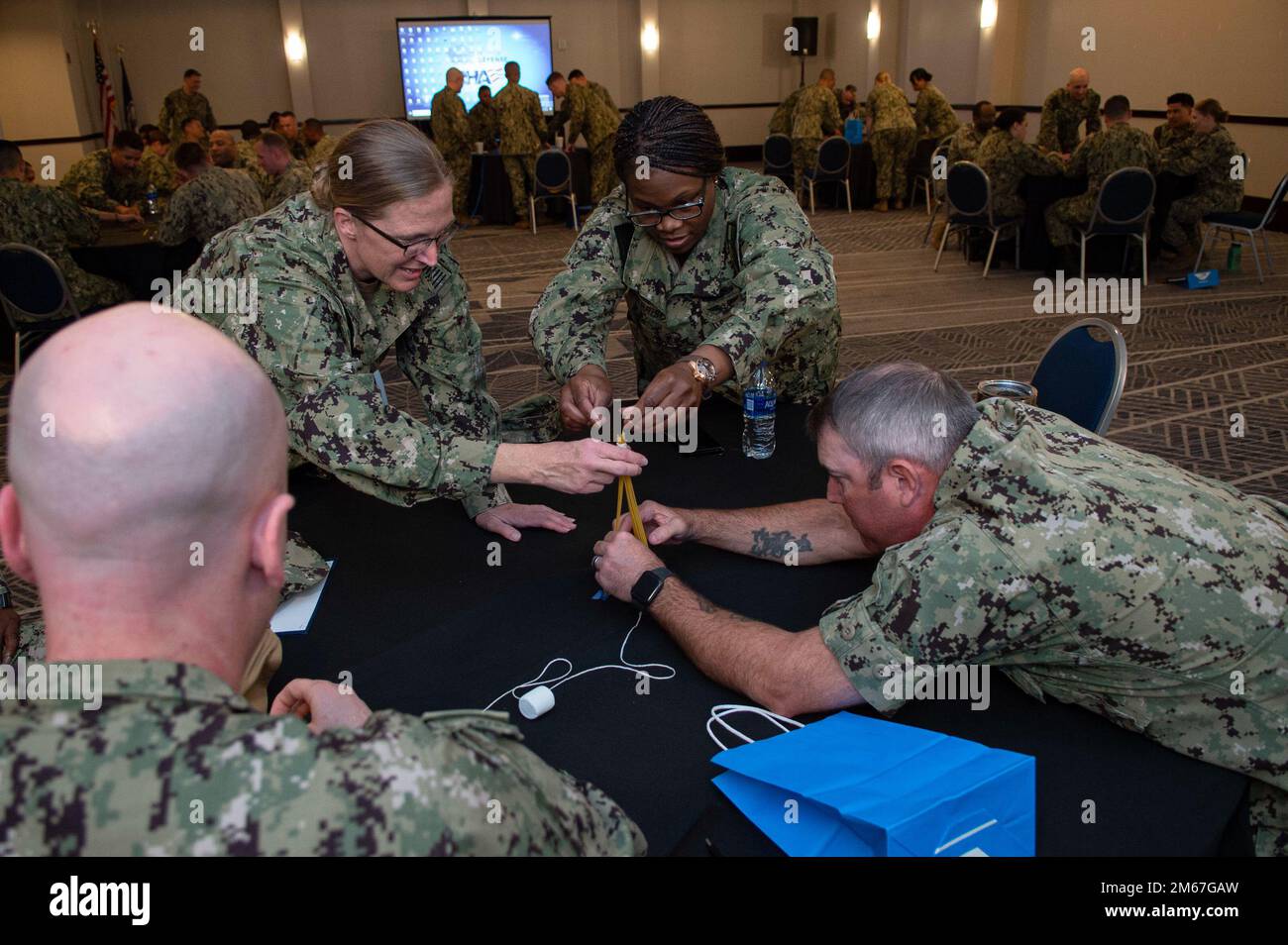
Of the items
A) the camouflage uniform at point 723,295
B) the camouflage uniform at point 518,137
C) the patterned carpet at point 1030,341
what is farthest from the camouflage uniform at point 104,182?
the camouflage uniform at point 723,295

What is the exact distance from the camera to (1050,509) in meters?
1.52

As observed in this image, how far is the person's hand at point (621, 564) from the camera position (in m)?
1.91

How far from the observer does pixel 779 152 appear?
46.3 ft

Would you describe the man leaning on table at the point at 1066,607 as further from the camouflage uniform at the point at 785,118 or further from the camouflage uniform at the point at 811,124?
the camouflage uniform at the point at 785,118

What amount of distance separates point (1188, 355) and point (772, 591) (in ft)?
18.3

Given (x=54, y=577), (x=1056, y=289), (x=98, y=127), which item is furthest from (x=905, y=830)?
(x=98, y=127)

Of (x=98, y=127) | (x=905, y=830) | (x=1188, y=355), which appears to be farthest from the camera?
(x=98, y=127)

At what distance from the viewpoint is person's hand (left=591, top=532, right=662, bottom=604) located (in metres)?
1.91

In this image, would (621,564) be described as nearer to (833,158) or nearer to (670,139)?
(670,139)

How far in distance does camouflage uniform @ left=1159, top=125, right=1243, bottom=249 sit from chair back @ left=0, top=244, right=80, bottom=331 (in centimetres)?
884

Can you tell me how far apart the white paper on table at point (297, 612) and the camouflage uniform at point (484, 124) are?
12.8 metres

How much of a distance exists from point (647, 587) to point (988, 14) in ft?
49.2

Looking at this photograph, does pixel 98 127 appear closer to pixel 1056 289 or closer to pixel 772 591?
pixel 1056 289

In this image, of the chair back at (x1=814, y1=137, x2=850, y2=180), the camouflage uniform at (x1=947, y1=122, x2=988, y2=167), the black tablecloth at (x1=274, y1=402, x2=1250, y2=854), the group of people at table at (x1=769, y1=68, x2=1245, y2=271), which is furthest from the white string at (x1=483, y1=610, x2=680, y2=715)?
the chair back at (x1=814, y1=137, x2=850, y2=180)
